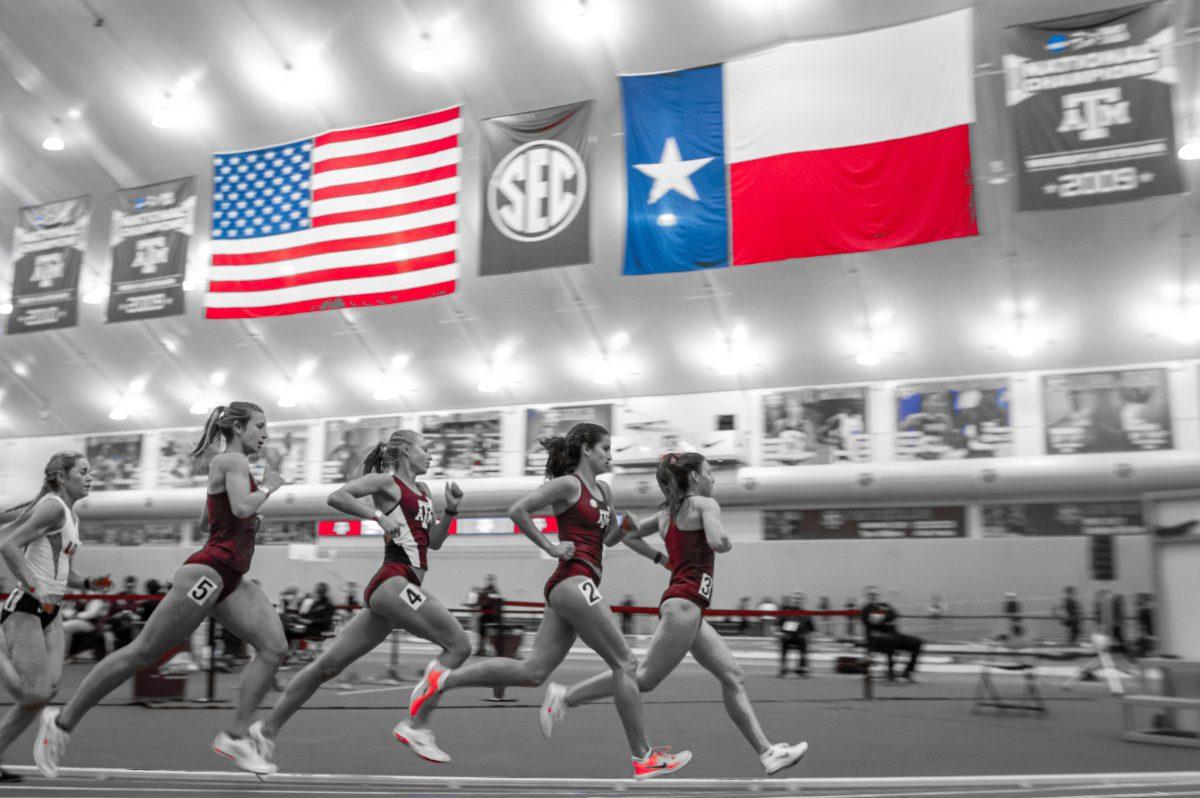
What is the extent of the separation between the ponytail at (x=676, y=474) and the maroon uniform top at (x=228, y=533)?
195 cm

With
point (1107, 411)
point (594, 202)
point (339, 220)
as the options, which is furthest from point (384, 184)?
point (1107, 411)

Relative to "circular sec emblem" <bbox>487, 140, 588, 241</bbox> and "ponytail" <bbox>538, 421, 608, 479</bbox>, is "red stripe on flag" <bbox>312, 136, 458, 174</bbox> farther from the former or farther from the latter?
"ponytail" <bbox>538, 421, 608, 479</bbox>

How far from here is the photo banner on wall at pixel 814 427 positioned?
23.4 m

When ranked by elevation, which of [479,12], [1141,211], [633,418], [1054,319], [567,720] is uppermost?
[479,12]

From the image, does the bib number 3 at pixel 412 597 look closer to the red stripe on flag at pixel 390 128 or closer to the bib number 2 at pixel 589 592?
the bib number 2 at pixel 589 592

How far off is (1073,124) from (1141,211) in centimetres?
825

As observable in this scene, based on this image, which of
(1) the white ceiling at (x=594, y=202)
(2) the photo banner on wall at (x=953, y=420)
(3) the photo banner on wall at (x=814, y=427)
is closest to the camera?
(1) the white ceiling at (x=594, y=202)

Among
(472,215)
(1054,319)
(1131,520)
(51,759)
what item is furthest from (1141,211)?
(51,759)

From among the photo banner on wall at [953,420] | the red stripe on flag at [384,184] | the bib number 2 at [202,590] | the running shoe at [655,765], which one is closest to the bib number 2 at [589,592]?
the running shoe at [655,765]

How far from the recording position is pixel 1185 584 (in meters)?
6.93

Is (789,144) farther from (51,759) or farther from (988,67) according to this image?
(51,759)

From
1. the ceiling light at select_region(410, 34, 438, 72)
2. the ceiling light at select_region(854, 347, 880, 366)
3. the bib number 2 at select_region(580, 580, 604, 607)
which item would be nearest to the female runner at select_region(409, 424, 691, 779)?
the bib number 2 at select_region(580, 580, 604, 607)

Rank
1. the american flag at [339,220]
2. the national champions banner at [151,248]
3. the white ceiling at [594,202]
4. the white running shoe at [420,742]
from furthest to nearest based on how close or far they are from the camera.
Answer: the white ceiling at [594,202] → the national champions banner at [151,248] → the american flag at [339,220] → the white running shoe at [420,742]

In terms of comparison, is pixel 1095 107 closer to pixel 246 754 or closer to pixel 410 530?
pixel 410 530
